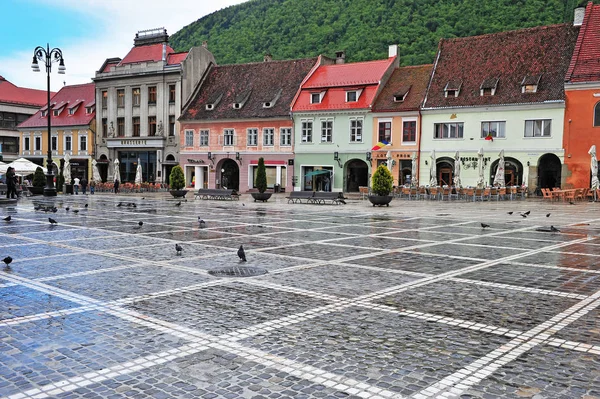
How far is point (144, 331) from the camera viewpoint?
5.95 meters

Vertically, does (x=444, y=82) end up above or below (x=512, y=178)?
above

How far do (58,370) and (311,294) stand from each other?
3651 millimetres

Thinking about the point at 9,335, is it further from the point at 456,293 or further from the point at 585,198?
the point at 585,198

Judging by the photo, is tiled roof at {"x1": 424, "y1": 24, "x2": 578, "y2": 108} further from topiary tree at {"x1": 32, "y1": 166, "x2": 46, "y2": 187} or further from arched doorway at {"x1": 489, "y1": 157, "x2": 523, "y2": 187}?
topiary tree at {"x1": 32, "y1": 166, "x2": 46, "y2": 187}

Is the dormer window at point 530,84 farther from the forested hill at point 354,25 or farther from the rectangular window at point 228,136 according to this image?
the rectangular window at point 228,136

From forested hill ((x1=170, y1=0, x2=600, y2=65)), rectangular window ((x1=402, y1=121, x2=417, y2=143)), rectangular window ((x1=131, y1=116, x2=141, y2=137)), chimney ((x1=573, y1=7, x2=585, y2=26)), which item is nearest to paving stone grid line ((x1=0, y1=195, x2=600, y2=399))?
rectangular window ((x1=402, y1=121, x2=417, y2=143))

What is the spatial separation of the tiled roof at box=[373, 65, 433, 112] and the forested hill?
989 cm

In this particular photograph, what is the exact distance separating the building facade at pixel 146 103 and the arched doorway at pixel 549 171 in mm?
30506

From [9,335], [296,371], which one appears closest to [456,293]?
[296,371]

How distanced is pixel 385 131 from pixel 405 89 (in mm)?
3485

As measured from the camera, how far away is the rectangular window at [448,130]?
40.1 meters

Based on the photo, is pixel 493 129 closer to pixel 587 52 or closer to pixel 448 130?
pixel 448 130

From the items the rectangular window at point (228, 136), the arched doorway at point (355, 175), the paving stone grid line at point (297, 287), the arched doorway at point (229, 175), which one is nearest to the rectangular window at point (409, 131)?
the arched doorway at point (355, 175)

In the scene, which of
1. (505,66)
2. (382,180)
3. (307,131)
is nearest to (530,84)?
(505,66)
